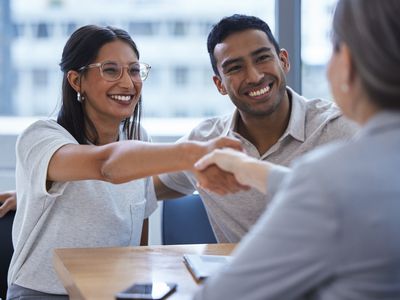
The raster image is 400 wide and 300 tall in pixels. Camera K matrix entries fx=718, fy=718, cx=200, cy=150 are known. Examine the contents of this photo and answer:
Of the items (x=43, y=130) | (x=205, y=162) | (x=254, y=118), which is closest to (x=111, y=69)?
(x=43, y=130)

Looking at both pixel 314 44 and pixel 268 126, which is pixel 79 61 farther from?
pixel 314 44

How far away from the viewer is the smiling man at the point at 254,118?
250 cm

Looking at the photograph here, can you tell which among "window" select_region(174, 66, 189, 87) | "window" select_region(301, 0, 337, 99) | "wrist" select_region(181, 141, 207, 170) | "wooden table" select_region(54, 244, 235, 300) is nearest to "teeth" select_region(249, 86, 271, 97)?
"wrist" select_region(181, 141, 207, 170)

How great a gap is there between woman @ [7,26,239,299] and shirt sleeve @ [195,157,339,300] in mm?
988

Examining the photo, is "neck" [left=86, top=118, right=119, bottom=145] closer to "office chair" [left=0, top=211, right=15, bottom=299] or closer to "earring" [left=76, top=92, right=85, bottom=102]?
"earring" [left=76, top=92, right=85, bottom=102]

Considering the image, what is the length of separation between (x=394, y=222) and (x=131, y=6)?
3039 mm

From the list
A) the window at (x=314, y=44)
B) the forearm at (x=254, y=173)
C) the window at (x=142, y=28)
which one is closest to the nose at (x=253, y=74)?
the forearm at (x=254, y=173)

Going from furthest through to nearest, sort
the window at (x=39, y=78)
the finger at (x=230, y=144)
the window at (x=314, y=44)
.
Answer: the window at (x=39, y=78)
the window at (x=314, y=44)
the finger at (x=230, y=144)

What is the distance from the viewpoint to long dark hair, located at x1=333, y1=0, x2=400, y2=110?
42.3 inches

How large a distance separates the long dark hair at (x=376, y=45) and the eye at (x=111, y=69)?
1540mm

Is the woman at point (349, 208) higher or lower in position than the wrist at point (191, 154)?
higher

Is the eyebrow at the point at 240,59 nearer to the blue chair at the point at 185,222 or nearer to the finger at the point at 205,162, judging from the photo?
the blue chair at the point at 185,222

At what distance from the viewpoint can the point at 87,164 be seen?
7.38ft

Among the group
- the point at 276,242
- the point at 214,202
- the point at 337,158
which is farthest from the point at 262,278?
the point at 214,202
